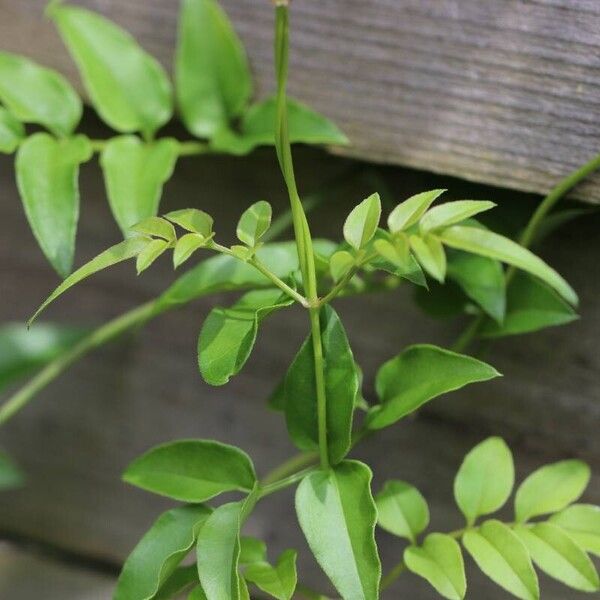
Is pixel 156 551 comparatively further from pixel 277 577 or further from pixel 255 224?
pixel 255 224

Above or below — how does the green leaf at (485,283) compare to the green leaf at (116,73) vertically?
below

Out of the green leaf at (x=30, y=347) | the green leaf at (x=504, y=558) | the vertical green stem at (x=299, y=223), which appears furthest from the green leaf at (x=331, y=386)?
the green leaf at (x=30, y=347)

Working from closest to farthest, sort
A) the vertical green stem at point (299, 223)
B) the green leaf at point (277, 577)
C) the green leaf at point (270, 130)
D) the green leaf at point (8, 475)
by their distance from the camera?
the vertical green stem at point (299, 223) → the green leaf at point (277, 577) → the green leaf at point (270, 130) → the green leaf at point (8, 475)

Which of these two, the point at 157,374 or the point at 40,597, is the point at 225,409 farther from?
the point at 40,597

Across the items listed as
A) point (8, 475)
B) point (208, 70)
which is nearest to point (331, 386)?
point (208, 70)

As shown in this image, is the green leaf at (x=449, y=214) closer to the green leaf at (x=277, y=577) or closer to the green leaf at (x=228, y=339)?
the green leaf at (x=228, y=339)

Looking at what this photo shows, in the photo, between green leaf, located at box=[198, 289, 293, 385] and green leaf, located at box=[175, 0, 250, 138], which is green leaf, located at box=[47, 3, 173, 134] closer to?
green leaf, located at box=[175, 0, 250, 138]

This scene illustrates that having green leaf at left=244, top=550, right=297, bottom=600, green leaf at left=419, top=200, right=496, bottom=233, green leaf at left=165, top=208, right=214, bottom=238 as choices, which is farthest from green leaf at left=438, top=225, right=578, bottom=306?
green leaf at left=244, top=550, right=297, bottom=600
